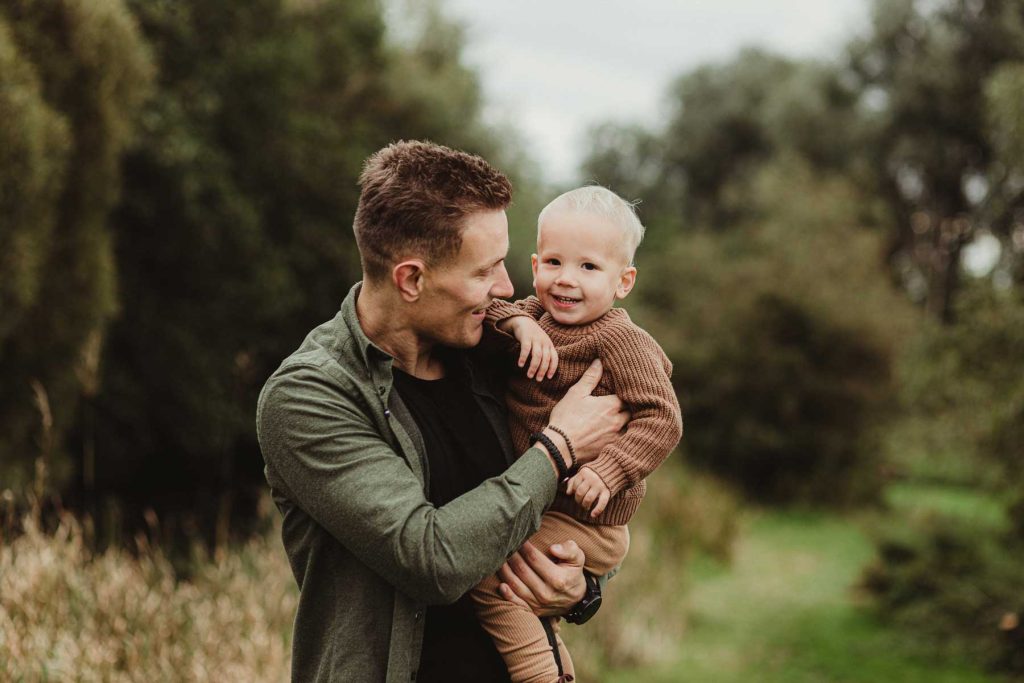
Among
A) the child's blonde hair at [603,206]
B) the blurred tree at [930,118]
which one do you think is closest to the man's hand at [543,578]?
the child's blonde hair at [603,206]

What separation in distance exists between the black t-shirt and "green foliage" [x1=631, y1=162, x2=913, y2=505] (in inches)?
583

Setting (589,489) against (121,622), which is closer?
(589,489)

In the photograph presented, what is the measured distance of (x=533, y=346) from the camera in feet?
7.63

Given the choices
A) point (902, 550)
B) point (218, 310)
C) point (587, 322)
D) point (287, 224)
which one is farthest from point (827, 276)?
point (587, 322)

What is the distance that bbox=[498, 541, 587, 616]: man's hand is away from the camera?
2.20m

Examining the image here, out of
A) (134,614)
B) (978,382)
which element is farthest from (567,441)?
(978,382)

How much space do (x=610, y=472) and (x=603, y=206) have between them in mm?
770

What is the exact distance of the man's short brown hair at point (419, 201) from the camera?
2.05 metres

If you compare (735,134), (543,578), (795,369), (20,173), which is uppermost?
(735,134)

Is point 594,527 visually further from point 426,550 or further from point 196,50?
point 196,50

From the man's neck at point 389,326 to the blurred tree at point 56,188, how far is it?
509cm

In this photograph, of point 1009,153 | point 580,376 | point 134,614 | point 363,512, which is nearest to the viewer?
point 363,512

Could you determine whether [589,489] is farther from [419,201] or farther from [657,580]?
[657,580]

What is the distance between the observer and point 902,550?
10.4 metres
